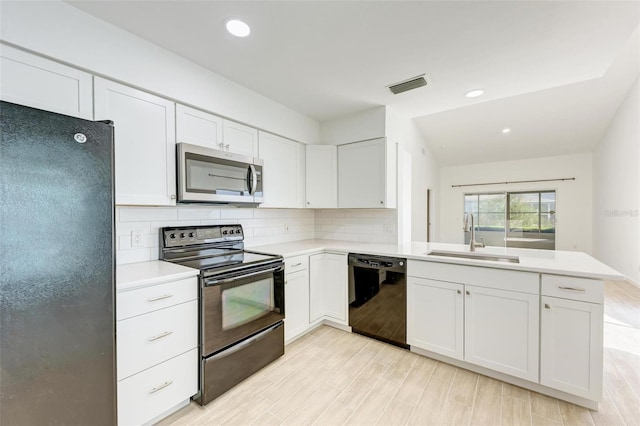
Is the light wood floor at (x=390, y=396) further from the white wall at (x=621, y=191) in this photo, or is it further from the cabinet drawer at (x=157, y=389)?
the white wall at (x=621, y=191)

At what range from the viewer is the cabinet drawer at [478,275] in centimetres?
188

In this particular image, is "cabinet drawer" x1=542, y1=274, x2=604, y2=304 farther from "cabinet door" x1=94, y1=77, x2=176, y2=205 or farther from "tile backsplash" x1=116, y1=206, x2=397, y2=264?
"cabinet door" x1=94, y1=77, x2=176, y2=205

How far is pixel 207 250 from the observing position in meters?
2.39

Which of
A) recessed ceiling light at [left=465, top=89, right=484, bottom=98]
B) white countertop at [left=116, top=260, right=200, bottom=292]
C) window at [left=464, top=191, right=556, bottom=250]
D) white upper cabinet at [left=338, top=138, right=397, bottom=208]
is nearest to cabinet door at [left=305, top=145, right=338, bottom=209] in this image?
white upper cabinet at [left=338, top=138, right=397, bottom=208]

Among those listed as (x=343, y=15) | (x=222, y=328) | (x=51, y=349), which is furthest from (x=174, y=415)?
(x=343, y=15)

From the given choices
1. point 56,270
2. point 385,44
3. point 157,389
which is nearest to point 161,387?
point 157,389

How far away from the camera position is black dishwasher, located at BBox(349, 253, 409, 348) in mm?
2443

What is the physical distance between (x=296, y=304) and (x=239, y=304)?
2.50ft

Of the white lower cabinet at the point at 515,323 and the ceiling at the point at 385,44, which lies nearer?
the ceiling at the point at 385,44

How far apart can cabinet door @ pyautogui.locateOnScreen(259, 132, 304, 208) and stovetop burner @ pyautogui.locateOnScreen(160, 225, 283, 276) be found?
0.50 m

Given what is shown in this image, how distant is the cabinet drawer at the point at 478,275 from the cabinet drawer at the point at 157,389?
1823mm

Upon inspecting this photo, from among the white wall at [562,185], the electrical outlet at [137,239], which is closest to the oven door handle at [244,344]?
the electrical outlet at [137,239]

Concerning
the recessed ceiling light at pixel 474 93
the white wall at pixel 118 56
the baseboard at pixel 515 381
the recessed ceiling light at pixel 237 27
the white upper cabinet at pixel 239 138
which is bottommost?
the baseboard at pixel 515 381

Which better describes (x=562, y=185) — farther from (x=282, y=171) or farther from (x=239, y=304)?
(x=239, y=304)
